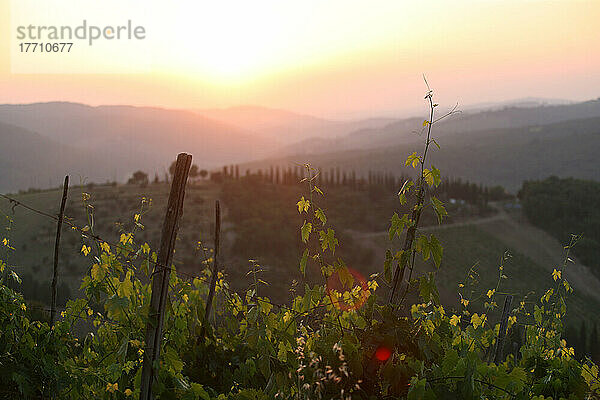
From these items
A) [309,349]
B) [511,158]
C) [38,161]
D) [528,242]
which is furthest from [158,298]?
[38,161]

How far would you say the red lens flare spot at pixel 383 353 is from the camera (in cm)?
277

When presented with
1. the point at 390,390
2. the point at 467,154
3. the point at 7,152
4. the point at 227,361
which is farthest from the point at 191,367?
the point at 7,152

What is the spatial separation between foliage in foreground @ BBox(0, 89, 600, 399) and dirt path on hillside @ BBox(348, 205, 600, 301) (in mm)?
45785

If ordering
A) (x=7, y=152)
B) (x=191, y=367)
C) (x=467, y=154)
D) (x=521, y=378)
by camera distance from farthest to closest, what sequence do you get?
(x=7, y=152)
(x=467, y=154)
(x=191, y=367)
(x=521, y=378)

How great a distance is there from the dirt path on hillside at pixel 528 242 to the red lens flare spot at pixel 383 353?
46.8 m

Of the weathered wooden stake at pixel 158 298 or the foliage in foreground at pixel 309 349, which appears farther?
the weathered wooden stake at pixel 158 298

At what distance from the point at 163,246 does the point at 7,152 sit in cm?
20004

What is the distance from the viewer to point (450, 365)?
8.98 ft

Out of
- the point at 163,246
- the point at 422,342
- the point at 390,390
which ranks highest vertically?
the point at 163,246

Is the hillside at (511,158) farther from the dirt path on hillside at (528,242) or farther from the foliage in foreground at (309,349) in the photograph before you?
the foliage in foreground at (309,349)

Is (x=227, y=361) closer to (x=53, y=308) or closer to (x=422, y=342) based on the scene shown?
(x=53, y=308)

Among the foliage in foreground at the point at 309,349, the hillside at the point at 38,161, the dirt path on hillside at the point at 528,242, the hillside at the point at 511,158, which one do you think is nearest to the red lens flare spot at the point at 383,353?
the foliage in foreground at the point at 309,349

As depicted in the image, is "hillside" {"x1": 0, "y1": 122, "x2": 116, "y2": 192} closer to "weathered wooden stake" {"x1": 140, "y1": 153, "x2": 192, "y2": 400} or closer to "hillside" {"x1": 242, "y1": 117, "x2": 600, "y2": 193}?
"hillside" {"x1": 242, "y1": 117, "x2": 600, "y2": 193}

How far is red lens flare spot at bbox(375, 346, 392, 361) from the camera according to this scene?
2.77 m
